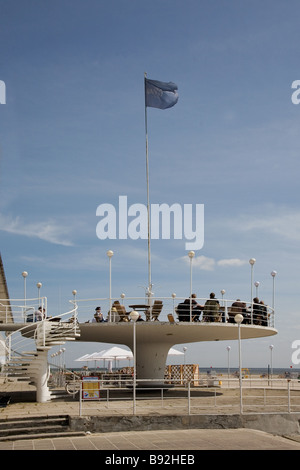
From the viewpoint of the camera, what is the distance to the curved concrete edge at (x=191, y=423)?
15.1 metres

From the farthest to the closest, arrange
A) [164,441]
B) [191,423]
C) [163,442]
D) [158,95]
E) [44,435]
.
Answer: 1. [158,95]
2. [191,423]
3. [44,435]
4. [164,441]
5. [163,442]

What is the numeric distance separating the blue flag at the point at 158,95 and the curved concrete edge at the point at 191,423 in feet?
54.2

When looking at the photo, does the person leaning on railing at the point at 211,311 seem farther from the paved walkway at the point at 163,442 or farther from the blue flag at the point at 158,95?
the blue flag at the point at 158,95

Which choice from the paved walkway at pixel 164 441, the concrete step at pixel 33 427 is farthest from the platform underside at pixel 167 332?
the concrete step at pixel 33 427

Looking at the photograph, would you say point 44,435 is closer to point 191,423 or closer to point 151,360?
point 191,423

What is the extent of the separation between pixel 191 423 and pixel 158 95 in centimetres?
1730

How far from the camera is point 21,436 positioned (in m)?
14.2

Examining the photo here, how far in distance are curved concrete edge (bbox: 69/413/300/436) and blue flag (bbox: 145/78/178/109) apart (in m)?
16.5

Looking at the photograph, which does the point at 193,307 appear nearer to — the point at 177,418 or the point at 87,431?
the point at 177,418

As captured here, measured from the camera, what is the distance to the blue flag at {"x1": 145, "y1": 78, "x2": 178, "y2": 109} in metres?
28.3

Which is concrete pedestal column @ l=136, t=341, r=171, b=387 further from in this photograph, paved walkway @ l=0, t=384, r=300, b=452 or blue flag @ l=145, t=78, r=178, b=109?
blue flag @ l=145, t=78, r=178, b=109

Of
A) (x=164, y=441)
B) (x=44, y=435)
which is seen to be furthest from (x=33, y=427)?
(x=164, y=441)

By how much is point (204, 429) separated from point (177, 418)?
32.0 inches

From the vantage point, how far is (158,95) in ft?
93.0
